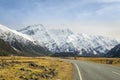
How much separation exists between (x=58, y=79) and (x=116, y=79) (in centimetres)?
527

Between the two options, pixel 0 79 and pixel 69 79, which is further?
pixel 69 79

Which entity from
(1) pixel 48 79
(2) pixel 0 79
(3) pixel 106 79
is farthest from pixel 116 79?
(2) pixel 0 79

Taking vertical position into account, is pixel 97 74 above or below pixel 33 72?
below

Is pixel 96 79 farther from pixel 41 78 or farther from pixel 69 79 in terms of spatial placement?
pixel 41 78

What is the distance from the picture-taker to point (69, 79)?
25453 mm

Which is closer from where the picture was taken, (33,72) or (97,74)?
(97,74)

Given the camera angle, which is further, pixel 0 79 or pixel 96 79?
pixel 96 79

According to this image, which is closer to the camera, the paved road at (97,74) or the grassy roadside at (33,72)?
the grassy roadside at (33,72)

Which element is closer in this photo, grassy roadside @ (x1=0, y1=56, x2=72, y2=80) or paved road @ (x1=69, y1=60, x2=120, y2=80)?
grassy roadside @ (x1=0, y1=56, x2=72, y2=80)

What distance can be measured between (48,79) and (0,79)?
4.39 m

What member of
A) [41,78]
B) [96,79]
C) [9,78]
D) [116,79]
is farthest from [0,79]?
[116,79]

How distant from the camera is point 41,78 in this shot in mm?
24922

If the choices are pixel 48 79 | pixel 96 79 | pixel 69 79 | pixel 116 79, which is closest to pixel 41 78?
pixel 48 79

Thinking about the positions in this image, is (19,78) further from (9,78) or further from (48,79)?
(48,79)
